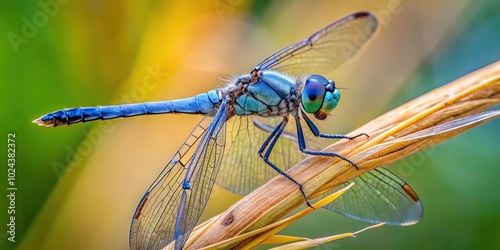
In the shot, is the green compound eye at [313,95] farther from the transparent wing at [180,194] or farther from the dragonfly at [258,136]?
the transparent wing at [180,194]

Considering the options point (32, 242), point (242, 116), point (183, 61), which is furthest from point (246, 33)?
point (32, 242)

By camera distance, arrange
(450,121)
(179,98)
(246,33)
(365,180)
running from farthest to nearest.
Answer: (246,33), (179,98), (365,180), (450,121)

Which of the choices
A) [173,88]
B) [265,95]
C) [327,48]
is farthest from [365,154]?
[173,88]

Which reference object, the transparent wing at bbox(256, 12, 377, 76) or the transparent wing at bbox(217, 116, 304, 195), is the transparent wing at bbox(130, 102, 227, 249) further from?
the transparent wing at bbox(256, 12, 377, 76)

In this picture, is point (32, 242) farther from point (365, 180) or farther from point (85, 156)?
point (365, 180)

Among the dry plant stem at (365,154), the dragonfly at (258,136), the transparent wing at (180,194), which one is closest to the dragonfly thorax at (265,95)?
the dragonfly at (258,136)
